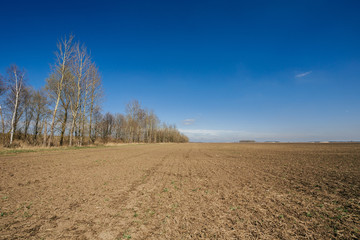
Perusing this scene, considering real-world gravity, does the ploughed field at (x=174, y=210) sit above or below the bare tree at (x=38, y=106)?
below

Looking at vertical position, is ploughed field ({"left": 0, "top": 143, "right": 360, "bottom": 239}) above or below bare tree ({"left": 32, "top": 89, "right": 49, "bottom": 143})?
below

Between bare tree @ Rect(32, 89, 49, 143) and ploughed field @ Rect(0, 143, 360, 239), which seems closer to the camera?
ploughed field @ Rect(0, 143, 360, 239)

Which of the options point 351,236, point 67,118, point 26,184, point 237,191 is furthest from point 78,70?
point 351,236

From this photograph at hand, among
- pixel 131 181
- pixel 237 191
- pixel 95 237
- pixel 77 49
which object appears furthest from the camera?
pixel 77 49

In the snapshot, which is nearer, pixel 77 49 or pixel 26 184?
pixel 26 184

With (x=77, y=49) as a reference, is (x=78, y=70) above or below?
below

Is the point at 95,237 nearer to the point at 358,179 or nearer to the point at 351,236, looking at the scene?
the point at 351,236

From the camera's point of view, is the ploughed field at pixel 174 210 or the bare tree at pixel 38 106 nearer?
the ploughed field at pixel 174 210

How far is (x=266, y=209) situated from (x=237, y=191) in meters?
1.40

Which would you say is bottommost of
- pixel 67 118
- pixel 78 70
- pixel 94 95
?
pixel 67 118

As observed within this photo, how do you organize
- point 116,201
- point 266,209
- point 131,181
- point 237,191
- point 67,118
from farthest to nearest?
1. point 67,118
2. point 131,181
3. point 237,191
4. point 116,201
5. point 266,209

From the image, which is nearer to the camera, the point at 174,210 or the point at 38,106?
the point at 174,210

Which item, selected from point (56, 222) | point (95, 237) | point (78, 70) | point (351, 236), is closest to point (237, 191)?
point (351, 236)

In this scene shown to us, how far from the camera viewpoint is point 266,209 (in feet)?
12.7
